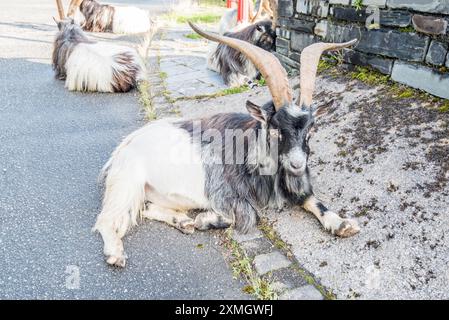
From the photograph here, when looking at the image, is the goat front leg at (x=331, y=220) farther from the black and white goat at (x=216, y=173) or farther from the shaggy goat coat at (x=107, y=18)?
the shaggy goat coat at (x=107, y=18)

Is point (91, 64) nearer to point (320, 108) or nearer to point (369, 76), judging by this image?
point (369, 76)

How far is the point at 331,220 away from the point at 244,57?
3880 millimetres

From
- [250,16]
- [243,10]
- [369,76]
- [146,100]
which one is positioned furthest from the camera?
[250,16]

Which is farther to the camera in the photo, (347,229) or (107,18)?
(107,18)

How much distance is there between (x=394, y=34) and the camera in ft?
12.4

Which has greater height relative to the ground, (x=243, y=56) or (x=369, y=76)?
(x=369, y=76)

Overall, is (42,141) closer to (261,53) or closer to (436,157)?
(261,53)

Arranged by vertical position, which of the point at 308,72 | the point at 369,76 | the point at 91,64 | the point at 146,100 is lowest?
the point at 146,100

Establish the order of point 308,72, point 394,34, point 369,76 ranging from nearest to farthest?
point 308,72 < point 394,34 < point 369,76

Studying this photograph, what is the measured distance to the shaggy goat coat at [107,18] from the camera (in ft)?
35.1

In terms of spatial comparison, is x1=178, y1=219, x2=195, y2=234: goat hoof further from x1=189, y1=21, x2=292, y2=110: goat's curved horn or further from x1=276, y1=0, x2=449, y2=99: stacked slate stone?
x1=276, y1=0, x2=449, y2=99: stacked slate stone

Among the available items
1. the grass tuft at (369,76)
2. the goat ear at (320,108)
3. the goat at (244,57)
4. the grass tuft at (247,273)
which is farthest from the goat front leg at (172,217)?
the goat at (244,57)

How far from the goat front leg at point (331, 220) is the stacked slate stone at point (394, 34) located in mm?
1554

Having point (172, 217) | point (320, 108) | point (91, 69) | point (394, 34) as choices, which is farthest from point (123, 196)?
point (91, 69)
